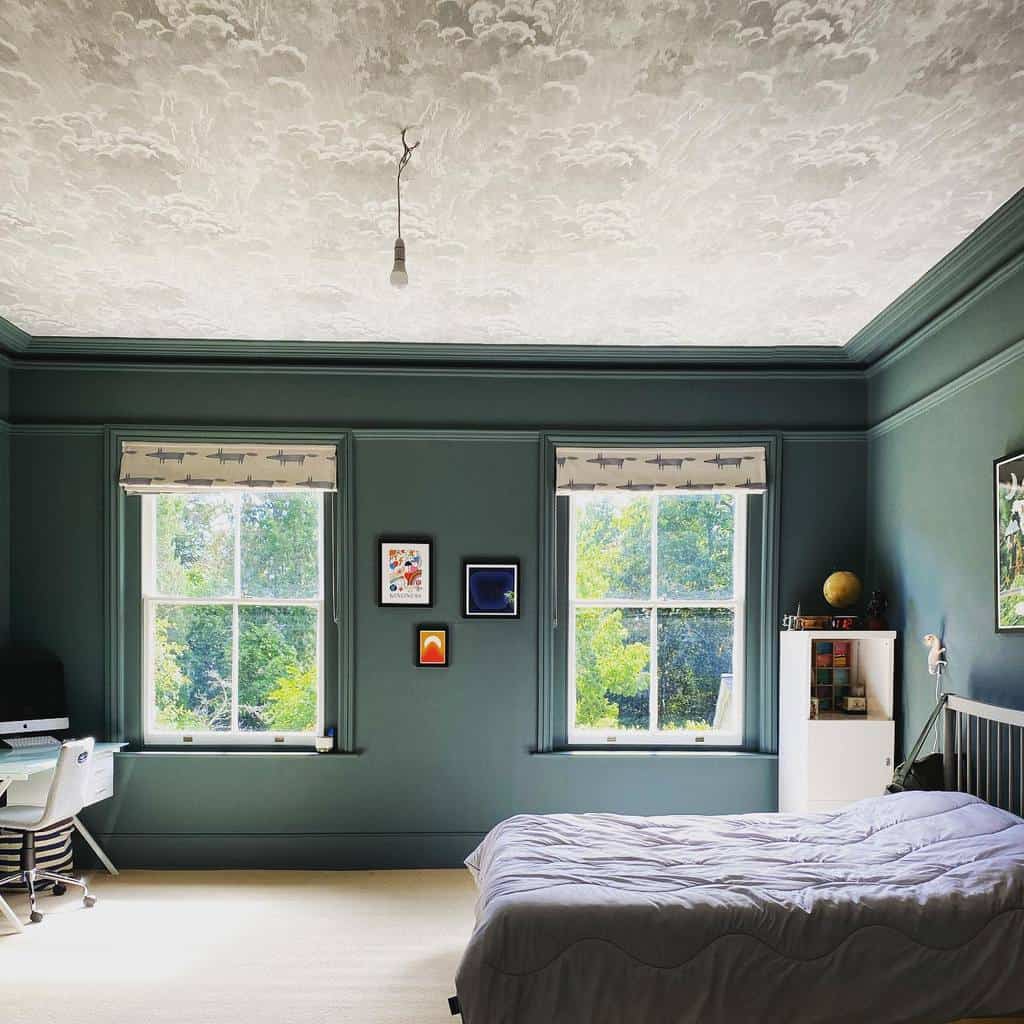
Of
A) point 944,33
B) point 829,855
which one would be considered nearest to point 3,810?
point 829,855

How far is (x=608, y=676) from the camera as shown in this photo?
209 inches

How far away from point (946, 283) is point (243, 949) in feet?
13.8

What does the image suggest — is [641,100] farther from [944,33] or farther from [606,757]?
[606,757]

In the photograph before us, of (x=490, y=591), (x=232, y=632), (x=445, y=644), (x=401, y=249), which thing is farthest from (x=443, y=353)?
(x=401, y=249)

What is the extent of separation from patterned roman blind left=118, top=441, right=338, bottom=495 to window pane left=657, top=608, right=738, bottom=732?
2171 millimetres

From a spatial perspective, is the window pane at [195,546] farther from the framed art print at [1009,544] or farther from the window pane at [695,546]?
the framed art print at [1009,544]

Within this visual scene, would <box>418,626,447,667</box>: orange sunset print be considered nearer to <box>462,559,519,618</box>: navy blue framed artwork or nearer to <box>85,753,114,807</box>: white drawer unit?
<box>462,559,519,618</box>: navy blue framed artwork

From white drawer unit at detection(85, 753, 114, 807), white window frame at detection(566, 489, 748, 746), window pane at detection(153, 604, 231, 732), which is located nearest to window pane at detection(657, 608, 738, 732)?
white window frame at detection(566, 489, 748, 746)

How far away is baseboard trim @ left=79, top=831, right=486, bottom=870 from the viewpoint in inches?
198

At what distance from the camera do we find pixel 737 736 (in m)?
5.28

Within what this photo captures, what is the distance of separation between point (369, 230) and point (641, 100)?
1.31 metres

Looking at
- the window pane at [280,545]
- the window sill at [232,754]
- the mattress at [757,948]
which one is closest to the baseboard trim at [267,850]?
the window sill at [232,754]

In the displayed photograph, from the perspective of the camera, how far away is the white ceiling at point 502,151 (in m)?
2.17

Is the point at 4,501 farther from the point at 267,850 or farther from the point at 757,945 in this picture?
the point at 757,945
